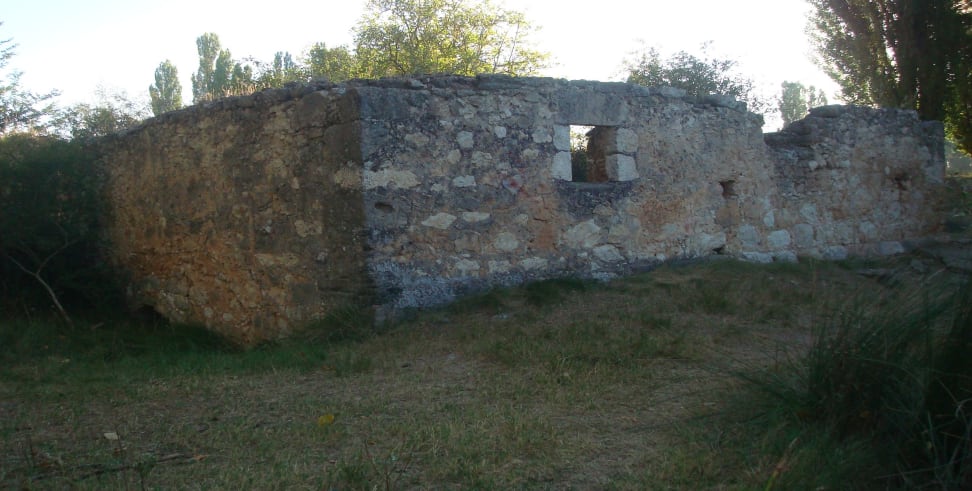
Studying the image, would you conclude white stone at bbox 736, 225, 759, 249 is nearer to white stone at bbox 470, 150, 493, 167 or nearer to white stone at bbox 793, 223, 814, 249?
white stone at bbox 793, 223, 814, 249

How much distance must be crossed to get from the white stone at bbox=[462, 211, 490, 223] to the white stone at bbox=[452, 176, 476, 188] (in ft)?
0.73

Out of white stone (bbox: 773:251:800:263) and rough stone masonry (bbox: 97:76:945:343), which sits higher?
rough stone masonry (bbox: 97:76:945:343)

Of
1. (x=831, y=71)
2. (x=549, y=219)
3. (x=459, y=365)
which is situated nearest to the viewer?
(x=459, y=365)

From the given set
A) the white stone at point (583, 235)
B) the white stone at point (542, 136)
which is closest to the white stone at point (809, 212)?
the white stone at point (583, 235)

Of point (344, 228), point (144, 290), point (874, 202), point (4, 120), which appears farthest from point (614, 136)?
point (4, 120)

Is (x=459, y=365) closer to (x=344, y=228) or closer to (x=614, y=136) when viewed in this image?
(x=344, y=228)

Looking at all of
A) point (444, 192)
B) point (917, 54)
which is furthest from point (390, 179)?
point (917, 54)

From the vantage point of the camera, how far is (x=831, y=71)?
51.5 feet

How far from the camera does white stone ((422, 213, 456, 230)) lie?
637 cm

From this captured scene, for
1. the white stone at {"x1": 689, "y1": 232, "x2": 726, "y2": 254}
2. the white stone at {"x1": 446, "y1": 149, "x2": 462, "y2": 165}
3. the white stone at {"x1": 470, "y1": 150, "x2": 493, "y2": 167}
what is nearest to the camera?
the white stone at {"x1": 446, "y1": 149, "x2": 462, "y2": 165}

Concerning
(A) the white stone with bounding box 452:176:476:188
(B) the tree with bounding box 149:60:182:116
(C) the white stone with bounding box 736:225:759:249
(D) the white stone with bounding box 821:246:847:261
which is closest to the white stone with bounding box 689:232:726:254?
(C) the white stone with bounding box 736:225:759:249

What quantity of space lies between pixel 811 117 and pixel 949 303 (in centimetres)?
642

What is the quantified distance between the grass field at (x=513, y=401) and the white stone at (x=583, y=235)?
1.28 ft

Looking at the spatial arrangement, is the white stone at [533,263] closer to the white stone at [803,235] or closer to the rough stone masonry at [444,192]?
the rough stone masonry at [444,192]
